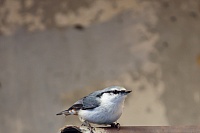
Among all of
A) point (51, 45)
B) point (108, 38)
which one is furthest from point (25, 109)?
point (108, 38)

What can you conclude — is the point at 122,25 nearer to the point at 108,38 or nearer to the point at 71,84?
the point at 108,38

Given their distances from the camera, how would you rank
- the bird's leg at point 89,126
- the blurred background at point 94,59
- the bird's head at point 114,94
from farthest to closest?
the blurred background at point 94,59, the bird's head at point 114,94, the bird's leg at point 89,126

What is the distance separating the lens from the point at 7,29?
10.3ft

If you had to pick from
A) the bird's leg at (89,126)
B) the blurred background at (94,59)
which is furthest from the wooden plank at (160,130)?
the blurred background at (94,59)

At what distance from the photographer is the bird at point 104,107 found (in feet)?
5.90

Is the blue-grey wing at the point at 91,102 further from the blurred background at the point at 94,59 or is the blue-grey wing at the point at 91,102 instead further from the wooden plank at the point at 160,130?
the blurred background at the point at 94,59

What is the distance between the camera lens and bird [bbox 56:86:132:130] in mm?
1797

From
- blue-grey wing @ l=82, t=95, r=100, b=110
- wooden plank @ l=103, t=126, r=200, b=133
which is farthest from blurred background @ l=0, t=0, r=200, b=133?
wooden plank @ l=103, t=126, r=200, b=133

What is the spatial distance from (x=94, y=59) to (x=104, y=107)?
4.45 ft

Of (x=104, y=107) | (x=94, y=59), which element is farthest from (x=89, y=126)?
(x=94, y=59)

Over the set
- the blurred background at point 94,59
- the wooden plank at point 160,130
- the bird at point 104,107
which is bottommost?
the wooden plank at point 160,130

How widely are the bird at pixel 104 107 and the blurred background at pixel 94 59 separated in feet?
4.15

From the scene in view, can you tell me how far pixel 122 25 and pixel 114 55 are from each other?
6.4 inches

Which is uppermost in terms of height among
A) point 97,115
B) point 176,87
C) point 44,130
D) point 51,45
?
point 51,45
